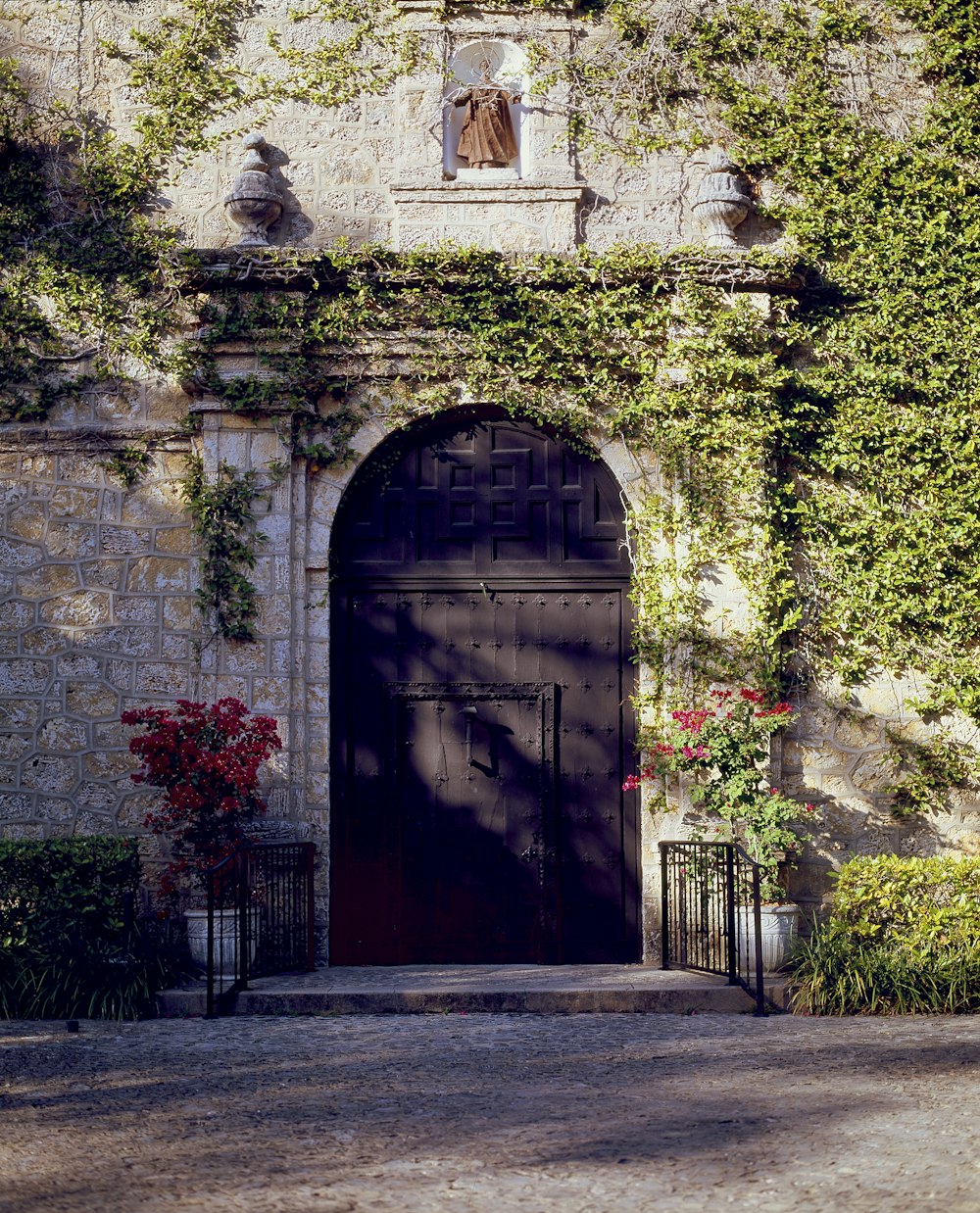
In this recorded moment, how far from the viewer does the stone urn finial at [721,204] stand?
8883 mm

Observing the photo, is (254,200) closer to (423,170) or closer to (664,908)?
(423,170)

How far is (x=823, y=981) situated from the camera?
24.2 ft

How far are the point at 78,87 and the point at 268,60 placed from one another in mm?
1311

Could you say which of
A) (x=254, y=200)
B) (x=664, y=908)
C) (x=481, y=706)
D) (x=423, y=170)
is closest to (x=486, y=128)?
(x=423, y=170)

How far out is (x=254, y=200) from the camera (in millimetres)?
8875

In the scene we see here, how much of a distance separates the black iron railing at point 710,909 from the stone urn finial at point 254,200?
4.68 metres

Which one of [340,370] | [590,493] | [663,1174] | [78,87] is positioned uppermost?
[78,87]

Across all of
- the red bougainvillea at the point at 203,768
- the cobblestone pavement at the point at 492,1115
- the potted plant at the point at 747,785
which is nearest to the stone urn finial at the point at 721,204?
the potted plant at the point at 747,785

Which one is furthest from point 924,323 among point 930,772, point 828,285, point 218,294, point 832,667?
point 218,294

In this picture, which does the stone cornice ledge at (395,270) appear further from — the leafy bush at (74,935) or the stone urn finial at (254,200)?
the leafy bush at (74,935)

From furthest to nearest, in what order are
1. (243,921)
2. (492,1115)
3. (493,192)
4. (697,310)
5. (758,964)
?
(493,192) → (697,310) → (243,921) → (758,964) → (492,1115)

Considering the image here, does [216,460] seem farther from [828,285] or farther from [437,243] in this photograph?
[828,285]

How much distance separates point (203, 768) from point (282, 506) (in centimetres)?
181

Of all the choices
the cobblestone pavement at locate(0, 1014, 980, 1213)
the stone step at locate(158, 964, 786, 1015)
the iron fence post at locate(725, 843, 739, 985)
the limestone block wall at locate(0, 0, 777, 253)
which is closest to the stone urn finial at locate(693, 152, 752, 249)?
the limestone block wall at locate(0, 0, 777, 253)
